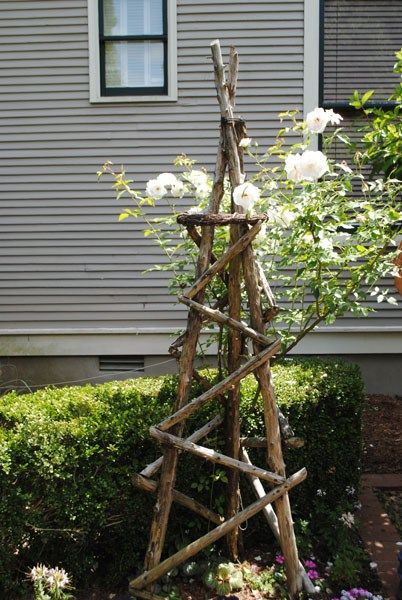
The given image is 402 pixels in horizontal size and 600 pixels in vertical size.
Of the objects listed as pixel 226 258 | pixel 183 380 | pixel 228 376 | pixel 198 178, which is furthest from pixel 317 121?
pixel 183 380

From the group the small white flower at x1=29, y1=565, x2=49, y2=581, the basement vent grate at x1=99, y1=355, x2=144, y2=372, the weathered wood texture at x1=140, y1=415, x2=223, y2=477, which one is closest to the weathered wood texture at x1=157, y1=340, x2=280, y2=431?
the weathered wood texture at x1=140, y1=415, x2=223, y2=477

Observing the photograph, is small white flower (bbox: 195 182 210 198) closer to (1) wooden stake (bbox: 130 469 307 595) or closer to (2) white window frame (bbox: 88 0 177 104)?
(1) wooden stake (bbox: 130 469 307 595)

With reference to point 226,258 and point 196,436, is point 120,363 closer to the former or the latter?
point 196,436

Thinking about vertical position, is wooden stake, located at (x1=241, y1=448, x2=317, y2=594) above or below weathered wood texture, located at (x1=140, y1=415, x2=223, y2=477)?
below

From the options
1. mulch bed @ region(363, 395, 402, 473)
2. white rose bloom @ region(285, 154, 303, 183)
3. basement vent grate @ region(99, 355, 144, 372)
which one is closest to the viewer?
white rose bloom @ region(285, 154, 303, 183)

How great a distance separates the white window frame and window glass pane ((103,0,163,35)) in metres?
0.17

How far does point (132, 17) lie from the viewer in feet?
22.6

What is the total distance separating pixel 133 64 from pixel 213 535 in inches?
215

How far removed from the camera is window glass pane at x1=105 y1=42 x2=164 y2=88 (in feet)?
22.7

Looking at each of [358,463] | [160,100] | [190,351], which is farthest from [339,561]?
[160,100]

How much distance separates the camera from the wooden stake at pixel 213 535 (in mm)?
3049

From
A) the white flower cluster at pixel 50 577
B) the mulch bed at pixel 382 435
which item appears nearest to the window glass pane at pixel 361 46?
the mulch bed at pixel 382 435

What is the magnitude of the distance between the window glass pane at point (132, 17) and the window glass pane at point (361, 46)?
186cm

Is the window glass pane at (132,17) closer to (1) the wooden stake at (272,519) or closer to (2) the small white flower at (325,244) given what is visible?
(2) the small white flower at (325,244)
